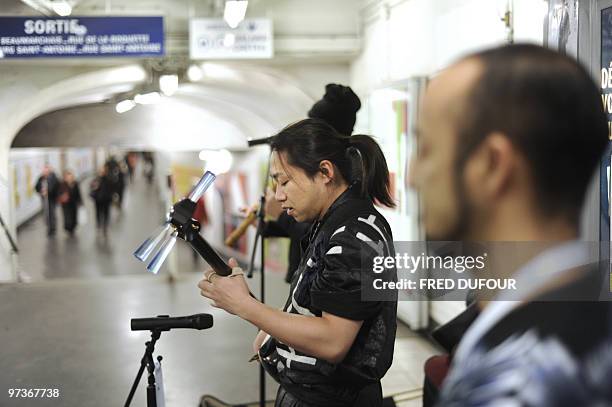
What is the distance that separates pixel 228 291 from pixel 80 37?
1217 mm

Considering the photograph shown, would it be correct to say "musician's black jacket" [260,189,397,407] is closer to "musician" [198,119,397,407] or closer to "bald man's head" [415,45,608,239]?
"musician" [198,119,397,407]

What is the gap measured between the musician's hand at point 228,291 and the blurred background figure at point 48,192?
3.02 ft

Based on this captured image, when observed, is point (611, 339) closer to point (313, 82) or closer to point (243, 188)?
point (313, 82)

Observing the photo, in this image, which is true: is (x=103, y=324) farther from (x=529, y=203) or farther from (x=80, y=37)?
(x=529, y=203)

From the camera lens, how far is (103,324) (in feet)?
6.83

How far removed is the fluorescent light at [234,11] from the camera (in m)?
2.72

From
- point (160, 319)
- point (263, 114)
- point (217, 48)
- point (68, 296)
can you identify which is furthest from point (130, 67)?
point (263, 114)

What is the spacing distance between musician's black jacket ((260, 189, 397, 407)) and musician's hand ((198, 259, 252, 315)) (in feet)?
0.35

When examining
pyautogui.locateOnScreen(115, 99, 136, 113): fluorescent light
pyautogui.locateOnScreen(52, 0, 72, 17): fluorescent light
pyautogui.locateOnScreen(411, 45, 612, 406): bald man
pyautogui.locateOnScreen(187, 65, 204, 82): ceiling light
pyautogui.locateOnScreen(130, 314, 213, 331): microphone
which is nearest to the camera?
pyautogui.locateOnScreen(411, 45, 612, 406): bald man

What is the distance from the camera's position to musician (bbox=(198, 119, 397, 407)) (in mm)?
1141

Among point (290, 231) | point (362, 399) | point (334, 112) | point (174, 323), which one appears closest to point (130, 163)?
point (290, 231)

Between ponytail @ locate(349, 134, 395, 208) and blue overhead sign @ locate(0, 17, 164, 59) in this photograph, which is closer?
ponytail @ locate(349, 134, 395, 208)

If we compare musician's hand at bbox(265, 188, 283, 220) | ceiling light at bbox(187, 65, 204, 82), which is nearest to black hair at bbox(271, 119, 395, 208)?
musician's hand at bbox(265, 188, 283, 220)

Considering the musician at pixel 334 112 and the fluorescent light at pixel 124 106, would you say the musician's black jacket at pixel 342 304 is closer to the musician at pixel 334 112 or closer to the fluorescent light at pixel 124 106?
the musician at pixel 334 112
